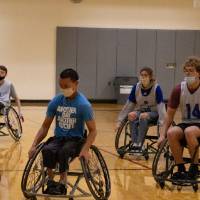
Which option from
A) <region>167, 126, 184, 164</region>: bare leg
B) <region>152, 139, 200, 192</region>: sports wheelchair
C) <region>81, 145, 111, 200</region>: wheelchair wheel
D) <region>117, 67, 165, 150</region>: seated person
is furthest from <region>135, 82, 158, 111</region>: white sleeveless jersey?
<region>81, 145, 111, 200</region>: wheelchair wheel

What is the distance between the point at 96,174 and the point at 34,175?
431 millimetres

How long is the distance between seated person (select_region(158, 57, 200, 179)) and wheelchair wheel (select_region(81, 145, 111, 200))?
59 centimetres

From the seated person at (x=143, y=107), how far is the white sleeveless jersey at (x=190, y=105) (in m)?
0.93

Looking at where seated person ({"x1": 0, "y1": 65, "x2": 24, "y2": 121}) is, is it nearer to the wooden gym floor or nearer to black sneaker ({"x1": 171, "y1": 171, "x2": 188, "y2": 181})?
the wooden gym floor

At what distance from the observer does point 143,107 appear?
462 centimetres

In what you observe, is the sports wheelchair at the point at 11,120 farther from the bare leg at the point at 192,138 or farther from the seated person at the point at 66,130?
the bare leg at the point at 192,138

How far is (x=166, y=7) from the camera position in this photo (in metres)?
10.3

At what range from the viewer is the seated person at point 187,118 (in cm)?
331

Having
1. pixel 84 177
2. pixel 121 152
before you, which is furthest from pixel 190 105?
pixel 121 152

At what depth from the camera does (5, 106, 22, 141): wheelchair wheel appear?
17.4 feet

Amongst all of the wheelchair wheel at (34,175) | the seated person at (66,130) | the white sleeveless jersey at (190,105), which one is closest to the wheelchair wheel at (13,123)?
the wheelchair wheel at (34,175)

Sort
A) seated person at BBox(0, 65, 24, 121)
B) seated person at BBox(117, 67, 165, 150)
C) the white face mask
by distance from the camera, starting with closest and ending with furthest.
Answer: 1. the white face mask
2. seated person at BBox(117, 67, 165, 150)
3. seated person at BBox(0, 65, 24, 121)

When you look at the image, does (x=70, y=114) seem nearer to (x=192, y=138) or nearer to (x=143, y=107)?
(x=192, y=138)

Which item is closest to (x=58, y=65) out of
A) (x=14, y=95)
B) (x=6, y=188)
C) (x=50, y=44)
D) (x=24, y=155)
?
(x=50, y=44)
